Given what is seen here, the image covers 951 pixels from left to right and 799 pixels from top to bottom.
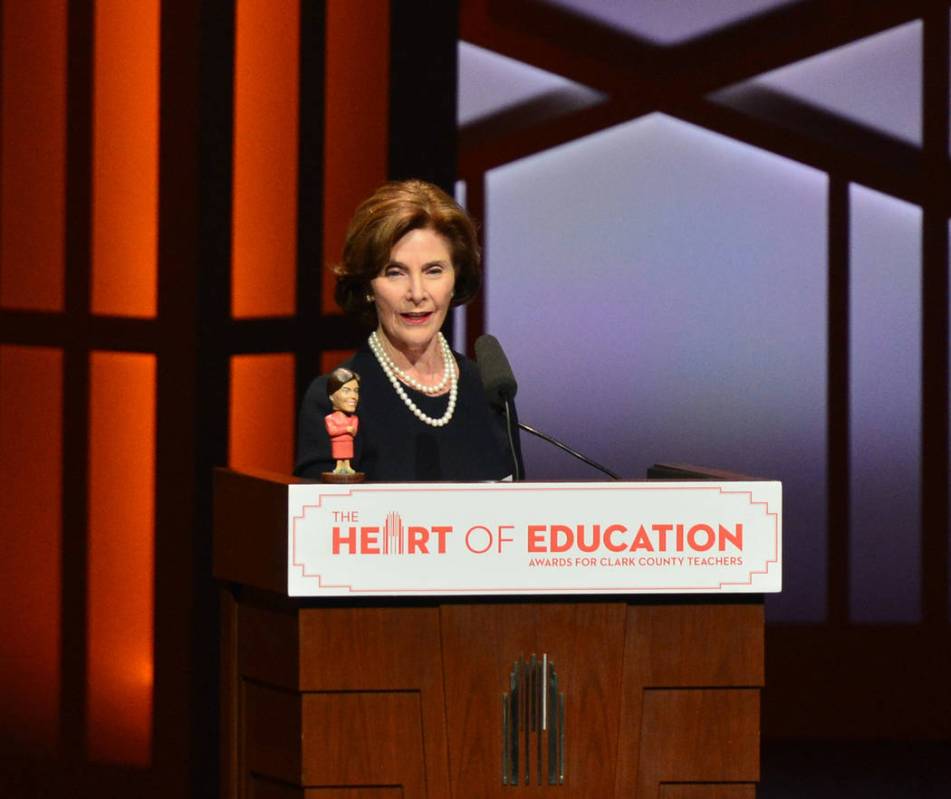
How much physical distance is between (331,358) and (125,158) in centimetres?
62

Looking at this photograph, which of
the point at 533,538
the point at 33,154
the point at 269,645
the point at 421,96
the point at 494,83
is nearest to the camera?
the point at 533,538

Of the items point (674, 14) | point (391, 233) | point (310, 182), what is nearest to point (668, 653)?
point (391, 233)

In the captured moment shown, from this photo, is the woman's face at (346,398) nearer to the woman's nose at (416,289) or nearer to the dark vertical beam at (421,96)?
the woman's nose at (416,289)

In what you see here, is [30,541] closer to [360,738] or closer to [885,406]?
[360,738]

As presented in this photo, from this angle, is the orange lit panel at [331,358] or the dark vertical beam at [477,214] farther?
the dark vertical beam at [477,214]

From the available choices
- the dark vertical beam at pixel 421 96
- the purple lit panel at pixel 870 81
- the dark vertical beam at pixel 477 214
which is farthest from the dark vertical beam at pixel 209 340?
the purple lit panel at pixel 870 81

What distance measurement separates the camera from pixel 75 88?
3.96 meters

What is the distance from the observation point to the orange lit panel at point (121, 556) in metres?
4.00

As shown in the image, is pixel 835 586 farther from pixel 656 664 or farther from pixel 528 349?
pixel 656 664

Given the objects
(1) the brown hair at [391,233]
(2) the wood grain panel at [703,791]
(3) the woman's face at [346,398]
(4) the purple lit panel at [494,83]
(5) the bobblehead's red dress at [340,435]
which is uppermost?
(4) the purple lit panel at [494,83]

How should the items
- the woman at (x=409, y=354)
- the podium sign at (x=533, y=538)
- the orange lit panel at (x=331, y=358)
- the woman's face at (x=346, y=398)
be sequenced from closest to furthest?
the podium sign at (x=533, y=538)
the woman's face at (x=346, y=398)
the woman at (x=409, y=354)
the orange lit panel at (x=331, y=358)

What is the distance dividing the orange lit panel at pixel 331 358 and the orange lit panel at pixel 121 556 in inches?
14.7

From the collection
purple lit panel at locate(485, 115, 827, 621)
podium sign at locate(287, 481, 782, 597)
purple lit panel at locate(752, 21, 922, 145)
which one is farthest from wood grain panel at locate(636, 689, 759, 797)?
purple lit panel at locate(752, 21, 922, 145)

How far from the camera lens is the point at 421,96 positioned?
163 inches
